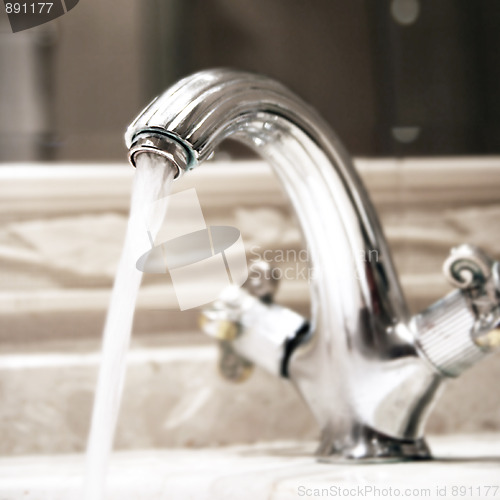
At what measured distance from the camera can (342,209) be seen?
403mm

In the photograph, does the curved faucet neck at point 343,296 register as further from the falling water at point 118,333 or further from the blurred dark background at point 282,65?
the blurred dark background at point 282,65

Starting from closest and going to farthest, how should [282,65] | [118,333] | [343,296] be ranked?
[118,333]
[343,296]
[282,65]

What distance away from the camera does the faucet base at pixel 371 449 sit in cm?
41

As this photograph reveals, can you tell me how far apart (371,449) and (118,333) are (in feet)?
0.65

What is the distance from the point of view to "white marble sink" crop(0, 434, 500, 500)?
0.34 metres

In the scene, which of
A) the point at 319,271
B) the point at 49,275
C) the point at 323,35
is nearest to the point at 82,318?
the point at 49,275

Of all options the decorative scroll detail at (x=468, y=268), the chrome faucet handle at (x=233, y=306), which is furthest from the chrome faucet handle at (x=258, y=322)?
the decorative scroll detail at (x=468, y=268)

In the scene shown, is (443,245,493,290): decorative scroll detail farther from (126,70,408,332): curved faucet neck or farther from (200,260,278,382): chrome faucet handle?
(200,260,278,382): chrome faucet handle

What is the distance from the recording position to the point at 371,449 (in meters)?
0.41

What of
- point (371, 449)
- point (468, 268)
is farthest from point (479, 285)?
point (371, 449)

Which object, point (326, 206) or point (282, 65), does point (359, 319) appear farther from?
point (282, 65)

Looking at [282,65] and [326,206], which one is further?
[282,65]

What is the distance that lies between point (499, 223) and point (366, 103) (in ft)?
0.55

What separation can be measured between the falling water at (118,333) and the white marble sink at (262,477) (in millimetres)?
67
